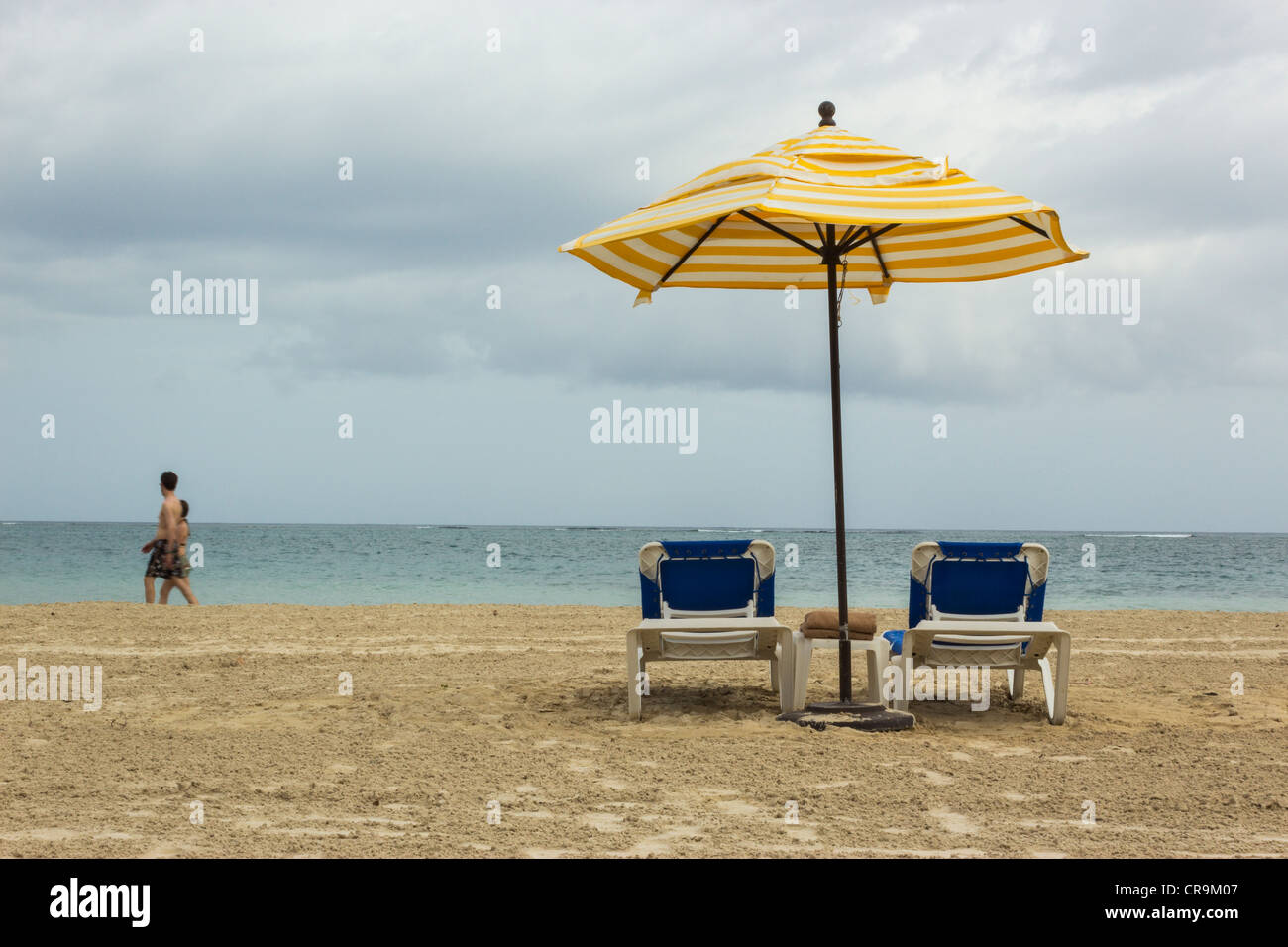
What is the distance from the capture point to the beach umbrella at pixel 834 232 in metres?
4.82

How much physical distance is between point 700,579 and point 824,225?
7.06ft

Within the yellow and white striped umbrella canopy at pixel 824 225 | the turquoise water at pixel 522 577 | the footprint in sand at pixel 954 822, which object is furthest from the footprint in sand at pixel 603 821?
the turquoise water at pixel 522 577

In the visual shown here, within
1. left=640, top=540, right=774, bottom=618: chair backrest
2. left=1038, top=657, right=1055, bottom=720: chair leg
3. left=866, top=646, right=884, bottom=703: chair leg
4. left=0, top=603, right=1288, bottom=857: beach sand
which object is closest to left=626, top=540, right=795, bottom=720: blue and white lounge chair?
left=640, top=540, right=774, bottom=618: chair backrest

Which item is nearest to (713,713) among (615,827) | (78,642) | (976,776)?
(976,776)

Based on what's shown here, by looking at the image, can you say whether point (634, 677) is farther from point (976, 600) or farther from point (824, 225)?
point (824, 225)

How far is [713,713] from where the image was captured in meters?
6.08

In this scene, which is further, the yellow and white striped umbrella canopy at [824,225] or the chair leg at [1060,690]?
the chair leg at [1060,690]

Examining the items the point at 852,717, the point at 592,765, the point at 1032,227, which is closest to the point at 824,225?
the point at 1032,227

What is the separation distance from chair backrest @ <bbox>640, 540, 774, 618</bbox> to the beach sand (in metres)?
0.62

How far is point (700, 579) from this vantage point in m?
6.04

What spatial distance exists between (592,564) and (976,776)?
78.8 feet

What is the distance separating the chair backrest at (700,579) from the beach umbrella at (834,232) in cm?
54

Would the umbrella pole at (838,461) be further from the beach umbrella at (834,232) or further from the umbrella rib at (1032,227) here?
the umbrella rib at (1032,227)
